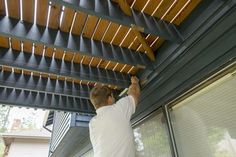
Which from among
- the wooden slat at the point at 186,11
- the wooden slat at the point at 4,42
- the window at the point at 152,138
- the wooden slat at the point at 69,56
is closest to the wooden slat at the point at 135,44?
the wooden slat at the point at 186,11

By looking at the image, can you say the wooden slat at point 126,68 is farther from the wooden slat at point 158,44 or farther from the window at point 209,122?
the window at point 209,122

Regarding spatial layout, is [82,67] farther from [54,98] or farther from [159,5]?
[159,5]

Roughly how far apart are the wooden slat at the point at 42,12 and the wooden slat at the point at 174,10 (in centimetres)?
129

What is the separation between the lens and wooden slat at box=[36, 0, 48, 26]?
7.41 feet

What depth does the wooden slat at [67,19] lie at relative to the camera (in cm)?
238

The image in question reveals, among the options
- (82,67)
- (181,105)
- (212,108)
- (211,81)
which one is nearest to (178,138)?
(181,105)

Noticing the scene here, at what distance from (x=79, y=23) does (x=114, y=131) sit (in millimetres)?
1284

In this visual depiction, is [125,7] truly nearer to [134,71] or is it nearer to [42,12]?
[42,12]

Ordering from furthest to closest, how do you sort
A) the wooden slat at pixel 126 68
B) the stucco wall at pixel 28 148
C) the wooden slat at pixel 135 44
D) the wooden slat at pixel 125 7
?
the stucco wall at pixel 28 148
the wooden slat at pixel 126 68
the wooden slat at pixel 135 44
the wooden slat at pixel 125 7

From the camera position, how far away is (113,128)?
2.13 m

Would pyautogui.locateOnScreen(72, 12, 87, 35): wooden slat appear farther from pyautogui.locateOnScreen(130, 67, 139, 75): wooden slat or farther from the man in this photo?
pyautogui.locateOnScreen(130, 67, 139, 75): wooden slat

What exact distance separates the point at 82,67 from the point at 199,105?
1.71m

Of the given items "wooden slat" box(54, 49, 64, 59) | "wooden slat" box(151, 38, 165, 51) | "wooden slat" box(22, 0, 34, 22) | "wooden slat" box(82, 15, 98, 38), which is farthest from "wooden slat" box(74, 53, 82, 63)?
"wooden slat" box(151, 38, 165, 51)

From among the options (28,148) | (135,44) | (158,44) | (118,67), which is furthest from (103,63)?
(28,148)
